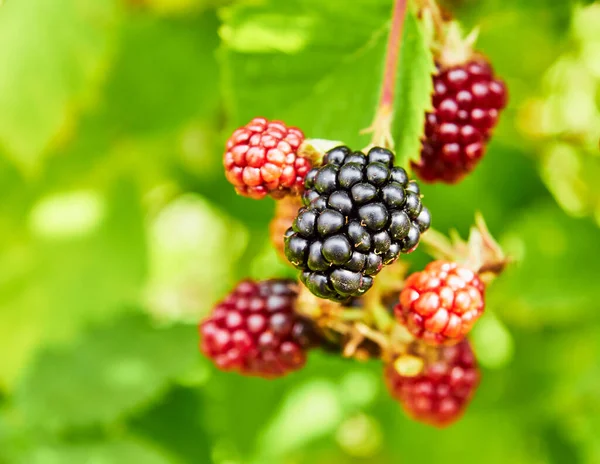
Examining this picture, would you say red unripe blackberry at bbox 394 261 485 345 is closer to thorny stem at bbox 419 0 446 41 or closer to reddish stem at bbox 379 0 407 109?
reddish stem at bbox 379 0 407 109

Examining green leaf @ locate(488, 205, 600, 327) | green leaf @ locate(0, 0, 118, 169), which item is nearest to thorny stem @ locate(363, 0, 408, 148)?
green leaf @ locate(488, 205, 600, 327)

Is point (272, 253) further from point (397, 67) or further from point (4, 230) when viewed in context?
point (4, 230)

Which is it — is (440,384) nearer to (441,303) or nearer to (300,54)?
(441,303)

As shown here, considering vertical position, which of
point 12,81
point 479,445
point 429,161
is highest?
point 429,161

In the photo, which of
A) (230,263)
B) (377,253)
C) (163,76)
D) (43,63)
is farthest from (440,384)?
(163,76)

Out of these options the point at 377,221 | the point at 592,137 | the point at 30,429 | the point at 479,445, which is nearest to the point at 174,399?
the point at 30,429
